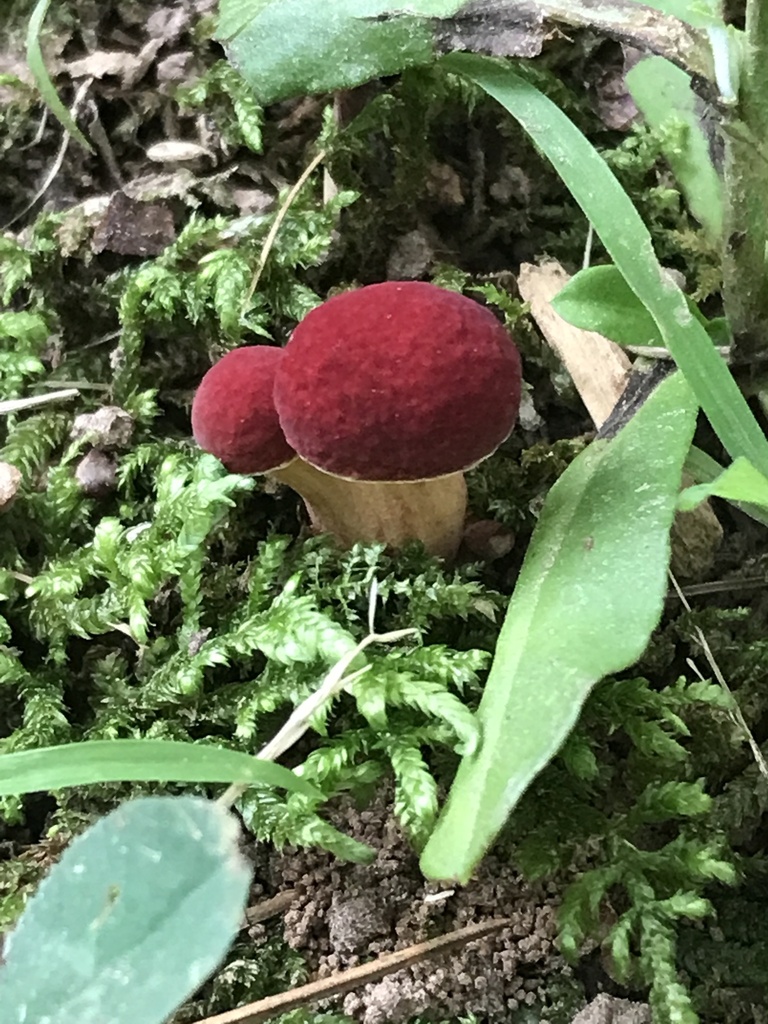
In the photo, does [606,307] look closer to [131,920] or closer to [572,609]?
[572,609]

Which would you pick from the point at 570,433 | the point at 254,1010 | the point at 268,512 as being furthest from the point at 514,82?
the point at 254,1010

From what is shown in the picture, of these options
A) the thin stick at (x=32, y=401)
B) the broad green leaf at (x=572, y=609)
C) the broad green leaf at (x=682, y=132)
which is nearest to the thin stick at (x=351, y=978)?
the broad green leaf at (x=572, y=609)

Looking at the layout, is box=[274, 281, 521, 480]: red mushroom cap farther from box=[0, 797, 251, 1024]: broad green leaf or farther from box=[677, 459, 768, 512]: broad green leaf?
box=[0, 797, 251, 1024]: broad green leaf

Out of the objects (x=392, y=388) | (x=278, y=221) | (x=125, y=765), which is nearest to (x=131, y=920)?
(x=125, y=765)

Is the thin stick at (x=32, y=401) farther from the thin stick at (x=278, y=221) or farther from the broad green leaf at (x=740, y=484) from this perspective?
the broad green leaf at (x=740, y=484)

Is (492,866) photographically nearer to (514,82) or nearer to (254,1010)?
(254,1010)

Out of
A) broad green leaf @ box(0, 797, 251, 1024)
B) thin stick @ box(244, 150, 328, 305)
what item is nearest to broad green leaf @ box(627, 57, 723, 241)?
thin stick @ box(244, 150, 328, 305)
